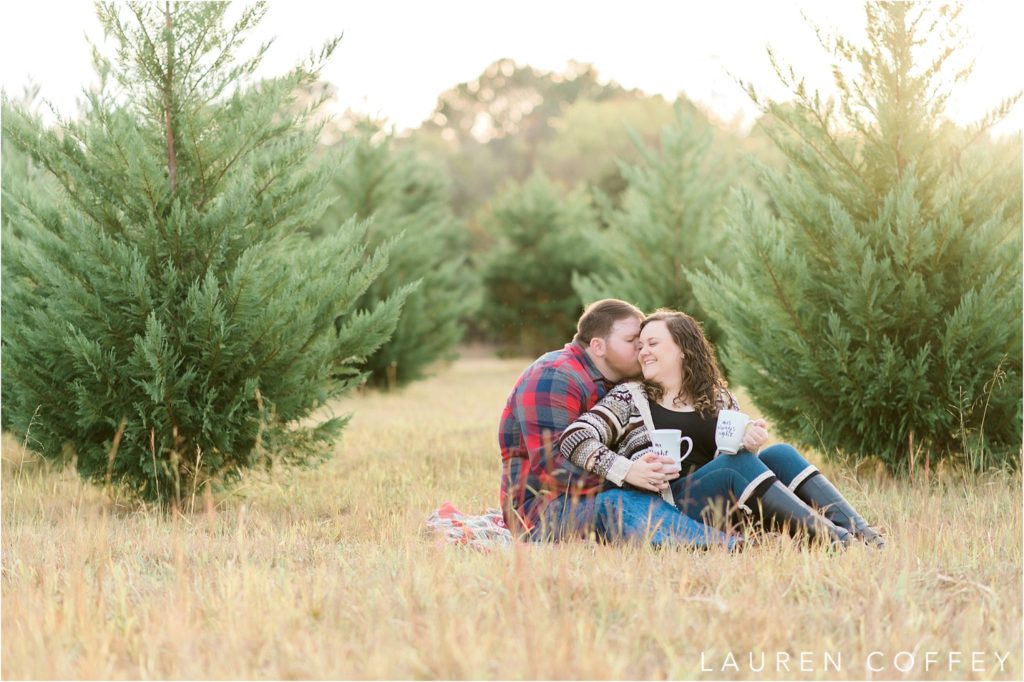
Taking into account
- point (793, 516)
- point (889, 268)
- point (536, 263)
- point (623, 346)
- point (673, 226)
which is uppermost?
point (673, 226)

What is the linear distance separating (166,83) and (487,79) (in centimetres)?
5079

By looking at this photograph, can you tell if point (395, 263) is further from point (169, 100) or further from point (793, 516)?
point (793, 516)

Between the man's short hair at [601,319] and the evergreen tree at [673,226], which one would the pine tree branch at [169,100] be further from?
the evergreen tree at [673,226]

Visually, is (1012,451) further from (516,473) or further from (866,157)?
(516,473)

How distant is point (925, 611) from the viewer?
3.62m

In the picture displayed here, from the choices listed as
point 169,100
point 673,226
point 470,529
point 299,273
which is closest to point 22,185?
point 169,100

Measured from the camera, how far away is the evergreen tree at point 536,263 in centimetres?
2214

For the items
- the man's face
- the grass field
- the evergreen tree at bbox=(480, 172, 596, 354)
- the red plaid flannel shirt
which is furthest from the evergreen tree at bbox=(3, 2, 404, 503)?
the evergreen tree at bbox=(480, 172, 596, 354)

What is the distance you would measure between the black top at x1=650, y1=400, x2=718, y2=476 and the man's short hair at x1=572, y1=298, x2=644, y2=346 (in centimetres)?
49

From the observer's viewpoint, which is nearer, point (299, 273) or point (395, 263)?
point (299, 273)

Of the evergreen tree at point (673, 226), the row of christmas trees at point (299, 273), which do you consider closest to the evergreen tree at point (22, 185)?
the row of christmas trees at point (299, 273)

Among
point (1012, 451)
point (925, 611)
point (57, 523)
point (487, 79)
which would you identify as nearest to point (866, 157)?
point (1012, 451)

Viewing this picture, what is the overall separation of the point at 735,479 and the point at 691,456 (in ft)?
1.16

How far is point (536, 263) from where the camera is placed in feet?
73.1
